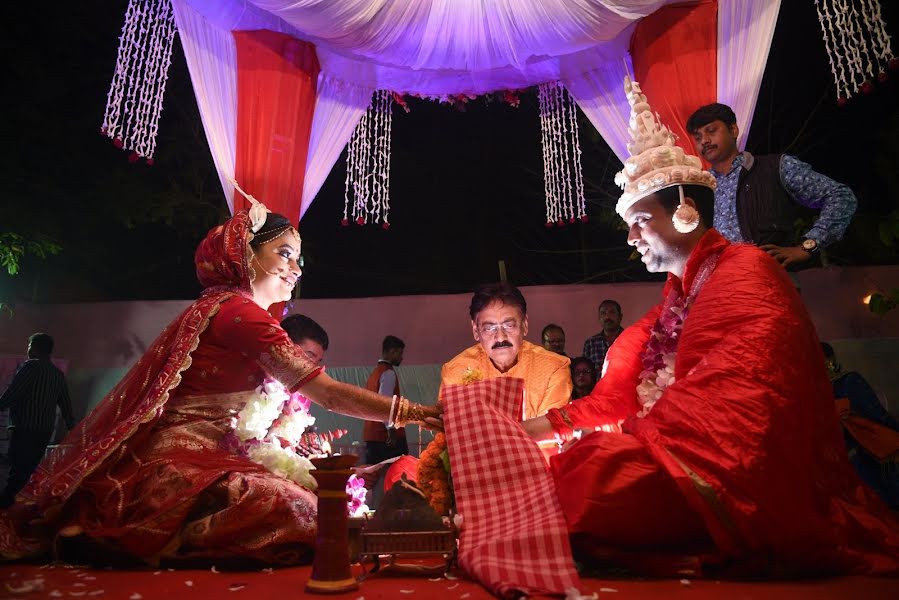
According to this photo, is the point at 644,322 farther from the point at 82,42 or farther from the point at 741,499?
the point at 82,42

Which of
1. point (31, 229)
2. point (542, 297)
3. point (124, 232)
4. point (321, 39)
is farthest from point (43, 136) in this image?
point (542, 297)

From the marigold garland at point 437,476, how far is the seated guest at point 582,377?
3353 millimetres

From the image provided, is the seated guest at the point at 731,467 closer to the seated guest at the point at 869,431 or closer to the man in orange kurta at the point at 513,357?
the man in orange kurta at the point at 513,357

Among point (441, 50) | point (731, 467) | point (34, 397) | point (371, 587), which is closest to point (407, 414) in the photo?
point (371, 587)

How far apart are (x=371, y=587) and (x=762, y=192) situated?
3023mm

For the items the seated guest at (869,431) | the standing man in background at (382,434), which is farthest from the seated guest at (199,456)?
the seated guest at (869,431)

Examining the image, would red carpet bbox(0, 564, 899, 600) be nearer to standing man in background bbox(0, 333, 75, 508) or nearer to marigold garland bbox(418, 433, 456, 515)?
marigold garland bbox(418, 433, 456, 515)

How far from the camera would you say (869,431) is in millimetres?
4969

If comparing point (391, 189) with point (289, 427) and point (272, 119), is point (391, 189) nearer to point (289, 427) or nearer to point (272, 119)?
point (272, 119)

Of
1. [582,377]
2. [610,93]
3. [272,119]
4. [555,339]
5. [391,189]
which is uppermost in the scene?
[391,189]

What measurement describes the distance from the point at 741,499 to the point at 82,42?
9924 mm

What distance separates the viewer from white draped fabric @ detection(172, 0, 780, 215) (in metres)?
4.59

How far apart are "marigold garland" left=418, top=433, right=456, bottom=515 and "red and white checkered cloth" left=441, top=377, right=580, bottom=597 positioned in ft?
0.33

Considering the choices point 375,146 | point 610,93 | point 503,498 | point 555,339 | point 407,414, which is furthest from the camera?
point 555,339
